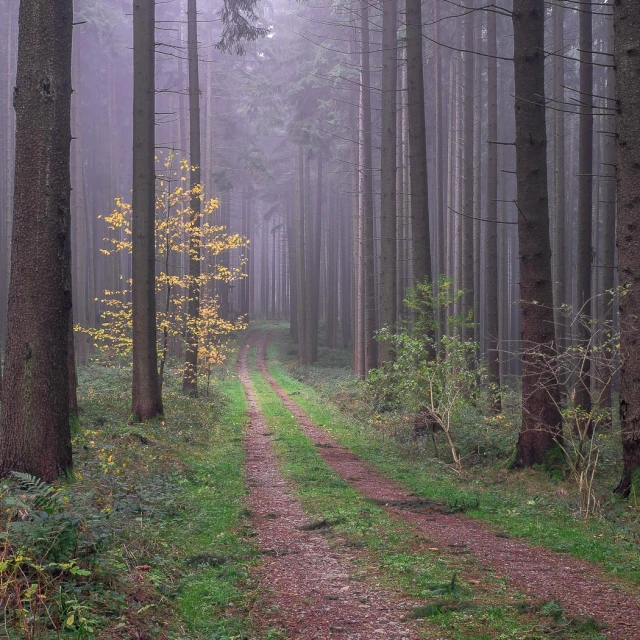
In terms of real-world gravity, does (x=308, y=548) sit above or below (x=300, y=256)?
below

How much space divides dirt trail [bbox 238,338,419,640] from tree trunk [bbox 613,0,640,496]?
14.7 ft

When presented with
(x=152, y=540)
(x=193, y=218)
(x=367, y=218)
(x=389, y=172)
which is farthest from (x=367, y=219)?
(x=152, y=540)

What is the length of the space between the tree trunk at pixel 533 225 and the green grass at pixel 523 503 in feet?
3.04

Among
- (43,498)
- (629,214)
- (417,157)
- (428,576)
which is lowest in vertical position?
(428,576)

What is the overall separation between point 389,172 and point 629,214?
427 inches

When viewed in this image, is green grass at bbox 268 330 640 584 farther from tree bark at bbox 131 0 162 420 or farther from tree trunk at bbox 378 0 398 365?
tree bark at bbox 131 0 162 420

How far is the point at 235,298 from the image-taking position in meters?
60.7

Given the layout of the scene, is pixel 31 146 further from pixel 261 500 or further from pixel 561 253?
pixel 561 253

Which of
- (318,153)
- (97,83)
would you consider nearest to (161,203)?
(318,153)

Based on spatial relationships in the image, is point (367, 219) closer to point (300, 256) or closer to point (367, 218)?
point (367, 218)

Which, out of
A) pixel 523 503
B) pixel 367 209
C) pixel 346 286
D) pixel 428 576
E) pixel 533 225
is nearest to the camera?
pixel 428 576

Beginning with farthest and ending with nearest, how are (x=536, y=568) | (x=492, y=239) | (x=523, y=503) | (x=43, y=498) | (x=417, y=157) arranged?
(x=492, y=239)
(x=417, y=157)
(x=523, y=503)
(x=536, y=568)
(x=43, y=498)

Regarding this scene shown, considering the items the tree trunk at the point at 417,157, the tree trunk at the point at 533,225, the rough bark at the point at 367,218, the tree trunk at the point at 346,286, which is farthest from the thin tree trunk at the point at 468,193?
the tree trunk at the point at 346,286

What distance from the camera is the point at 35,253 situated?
277 inches
